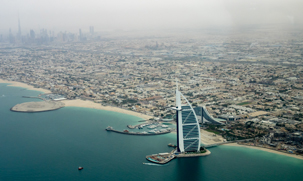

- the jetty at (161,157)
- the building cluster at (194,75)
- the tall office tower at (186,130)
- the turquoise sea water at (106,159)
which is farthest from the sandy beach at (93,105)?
the jetty at (161,157)

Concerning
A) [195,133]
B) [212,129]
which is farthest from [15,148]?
[212,129]

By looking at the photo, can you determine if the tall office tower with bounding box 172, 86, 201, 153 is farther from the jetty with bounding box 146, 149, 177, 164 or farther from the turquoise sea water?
the turquoise sea water

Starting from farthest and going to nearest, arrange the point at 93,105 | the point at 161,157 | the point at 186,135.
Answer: the point at 93,105 < the point at 186,135 < the point at 161,157

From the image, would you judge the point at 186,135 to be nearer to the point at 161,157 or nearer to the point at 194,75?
the point at 161,157

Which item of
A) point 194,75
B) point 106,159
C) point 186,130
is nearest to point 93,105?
point 106,159

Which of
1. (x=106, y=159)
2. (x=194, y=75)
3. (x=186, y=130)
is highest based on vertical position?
(x=186, y=130)

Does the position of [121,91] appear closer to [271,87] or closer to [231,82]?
[231,82]

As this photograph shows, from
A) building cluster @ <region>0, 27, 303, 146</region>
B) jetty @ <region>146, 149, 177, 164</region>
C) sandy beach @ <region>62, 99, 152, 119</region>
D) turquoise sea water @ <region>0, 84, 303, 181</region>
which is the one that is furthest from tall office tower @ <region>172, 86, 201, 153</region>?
sandy beach @ <region>62, 99, 152, 119</region>
